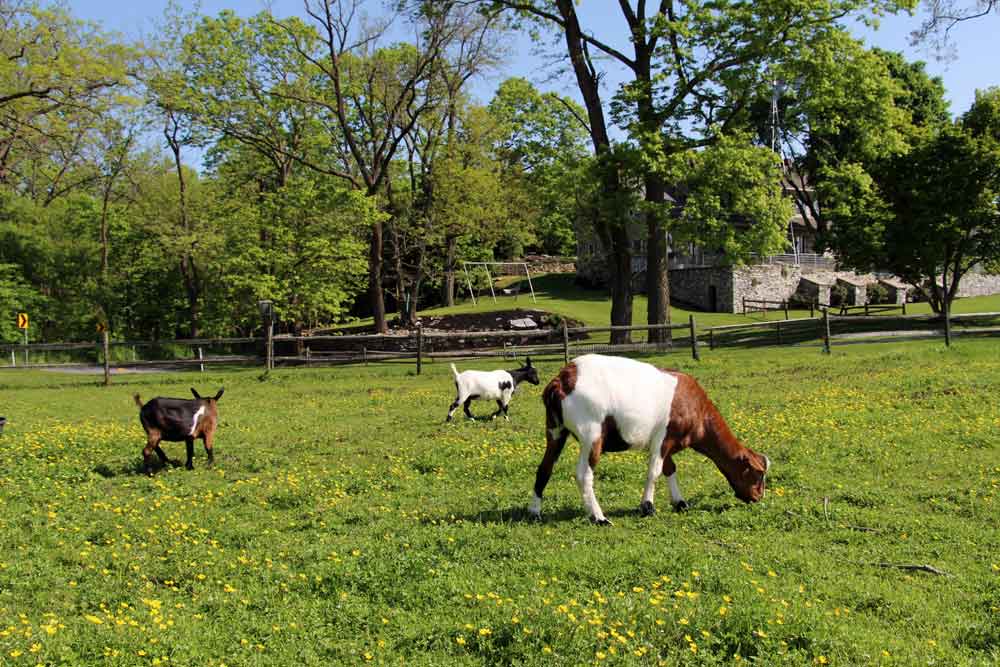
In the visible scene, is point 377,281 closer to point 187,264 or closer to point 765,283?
point 187,264

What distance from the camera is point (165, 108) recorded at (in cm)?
3778

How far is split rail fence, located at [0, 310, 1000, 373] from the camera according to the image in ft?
92.7

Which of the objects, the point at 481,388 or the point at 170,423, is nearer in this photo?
Answer: the point at 170,423

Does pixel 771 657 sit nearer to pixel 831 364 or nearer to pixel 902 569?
pixel 902 569

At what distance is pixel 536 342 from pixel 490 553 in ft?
110

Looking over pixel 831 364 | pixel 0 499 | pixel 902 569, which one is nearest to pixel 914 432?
pixel 902 569

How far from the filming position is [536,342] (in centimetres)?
4097

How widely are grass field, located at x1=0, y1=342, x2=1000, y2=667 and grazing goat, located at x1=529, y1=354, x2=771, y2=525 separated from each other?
13.8 inches

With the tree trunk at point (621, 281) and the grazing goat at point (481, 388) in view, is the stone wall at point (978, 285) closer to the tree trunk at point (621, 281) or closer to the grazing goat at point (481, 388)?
the tree trunk at point (621, 281)

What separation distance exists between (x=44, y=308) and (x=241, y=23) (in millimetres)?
22797

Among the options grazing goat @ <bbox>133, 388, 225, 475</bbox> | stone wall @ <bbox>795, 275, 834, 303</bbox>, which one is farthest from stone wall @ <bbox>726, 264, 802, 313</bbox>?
grazing goat @ <bbox>133, 388, 225, 475</bbox>

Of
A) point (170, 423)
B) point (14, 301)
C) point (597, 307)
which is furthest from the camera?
point (597, 307)

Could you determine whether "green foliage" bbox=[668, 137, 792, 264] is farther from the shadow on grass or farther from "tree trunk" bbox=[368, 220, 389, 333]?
the shadow on grass

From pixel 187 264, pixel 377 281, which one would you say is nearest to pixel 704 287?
pixel 377 281
